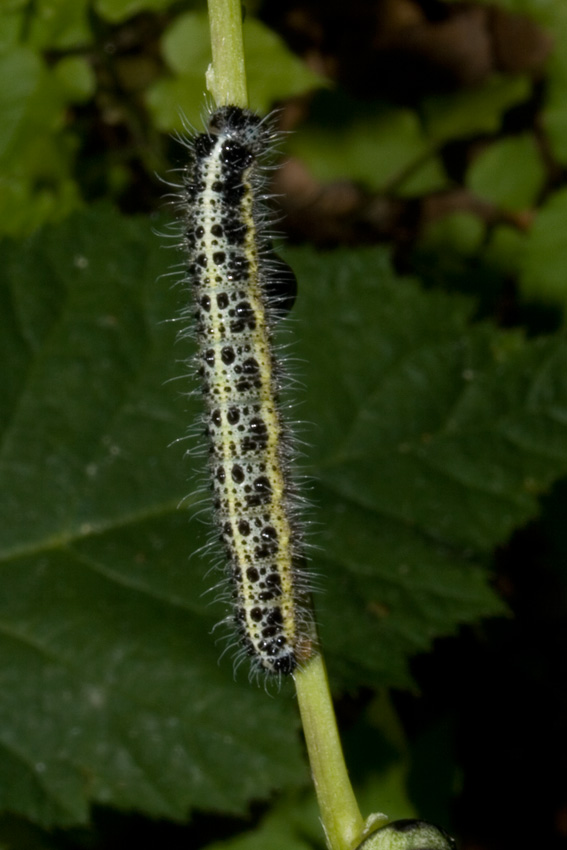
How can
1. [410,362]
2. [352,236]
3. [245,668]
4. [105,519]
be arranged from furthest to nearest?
[352,236] < [410,362] < [105,519] < [245,668]

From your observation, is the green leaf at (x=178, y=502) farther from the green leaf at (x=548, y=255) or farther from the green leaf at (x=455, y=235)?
the green leaf at (x=455, y=235)

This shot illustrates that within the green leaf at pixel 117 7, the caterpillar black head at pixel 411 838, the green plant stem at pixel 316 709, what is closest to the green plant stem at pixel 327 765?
the green plant stem at pixel 316 709

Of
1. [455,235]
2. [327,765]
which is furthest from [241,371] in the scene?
[455,235]

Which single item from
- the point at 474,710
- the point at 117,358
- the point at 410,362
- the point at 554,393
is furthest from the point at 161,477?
the point at 474,710

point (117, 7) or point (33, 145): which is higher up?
point (117, 7)

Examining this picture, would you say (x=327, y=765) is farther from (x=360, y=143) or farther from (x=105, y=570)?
(x=360, y=143)

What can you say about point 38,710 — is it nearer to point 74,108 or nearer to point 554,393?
point 554,393

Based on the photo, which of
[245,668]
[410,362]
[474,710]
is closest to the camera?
[245,668]
